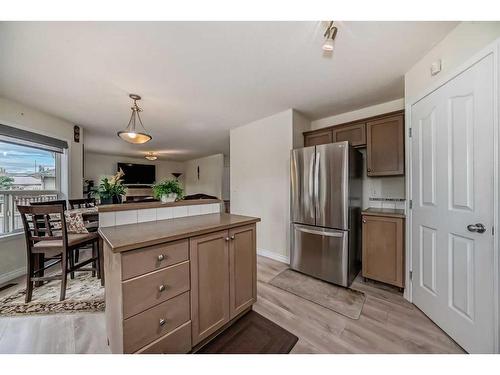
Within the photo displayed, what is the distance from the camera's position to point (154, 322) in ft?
3.56

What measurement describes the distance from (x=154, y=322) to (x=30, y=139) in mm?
3418

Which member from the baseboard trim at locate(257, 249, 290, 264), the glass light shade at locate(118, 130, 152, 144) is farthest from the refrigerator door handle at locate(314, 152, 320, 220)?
the glass light shade at locate(118, 130, 152, 144)

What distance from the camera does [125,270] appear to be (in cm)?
97

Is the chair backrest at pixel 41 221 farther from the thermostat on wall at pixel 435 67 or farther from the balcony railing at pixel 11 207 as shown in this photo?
the thermostat on wall at pixel 435 67

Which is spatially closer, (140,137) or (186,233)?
(186,233)

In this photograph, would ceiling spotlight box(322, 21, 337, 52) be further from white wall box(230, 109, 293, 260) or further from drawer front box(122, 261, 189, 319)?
drawer front box(122, 261, 189, 319)

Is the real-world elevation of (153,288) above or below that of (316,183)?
below

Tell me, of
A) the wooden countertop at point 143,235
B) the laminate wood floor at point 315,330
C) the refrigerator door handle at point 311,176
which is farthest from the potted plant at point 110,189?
the refrigerator door handle at point 311,176

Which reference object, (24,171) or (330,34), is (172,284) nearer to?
(330,34)

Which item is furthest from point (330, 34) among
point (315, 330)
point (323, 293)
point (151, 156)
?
point (151, 156)

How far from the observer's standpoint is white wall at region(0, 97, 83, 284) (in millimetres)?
2488
